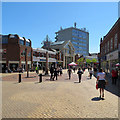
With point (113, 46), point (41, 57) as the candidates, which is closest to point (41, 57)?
point (41, 57)

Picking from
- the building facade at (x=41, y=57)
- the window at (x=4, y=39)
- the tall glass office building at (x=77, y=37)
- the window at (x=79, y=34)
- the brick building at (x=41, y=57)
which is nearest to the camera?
the window at (x=4, y=39)

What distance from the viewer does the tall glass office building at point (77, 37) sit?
90.6 meters

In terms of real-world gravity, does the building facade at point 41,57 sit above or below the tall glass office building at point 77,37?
below

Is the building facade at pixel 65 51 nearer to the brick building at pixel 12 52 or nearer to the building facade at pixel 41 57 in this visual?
the building facade at pixel 41 57

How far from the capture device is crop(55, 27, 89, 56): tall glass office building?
9062 cm

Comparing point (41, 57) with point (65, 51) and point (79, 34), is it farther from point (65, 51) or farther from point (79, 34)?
point (79, 34)

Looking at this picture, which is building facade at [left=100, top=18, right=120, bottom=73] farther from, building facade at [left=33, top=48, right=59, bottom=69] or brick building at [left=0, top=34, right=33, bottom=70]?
building facade at [left=33, top=48, right=59, bottom=69]

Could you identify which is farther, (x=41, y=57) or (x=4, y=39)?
(x=41, y=57)

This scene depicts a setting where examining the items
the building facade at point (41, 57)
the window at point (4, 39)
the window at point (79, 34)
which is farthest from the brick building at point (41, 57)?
the window at point (79, 34)

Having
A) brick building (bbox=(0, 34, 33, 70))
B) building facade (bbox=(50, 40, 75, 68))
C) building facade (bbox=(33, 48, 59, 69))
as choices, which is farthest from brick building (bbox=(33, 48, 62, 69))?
brick building (bbox=(0, 34, 33, 70))

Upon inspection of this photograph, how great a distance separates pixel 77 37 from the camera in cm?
9444

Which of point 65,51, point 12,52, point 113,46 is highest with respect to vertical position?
point 65,51

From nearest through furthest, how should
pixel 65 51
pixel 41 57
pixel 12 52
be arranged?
pixel 12 52
pixel 41 57
pixel 65 51

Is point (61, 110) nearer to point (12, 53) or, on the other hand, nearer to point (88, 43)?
point (12, 53)
